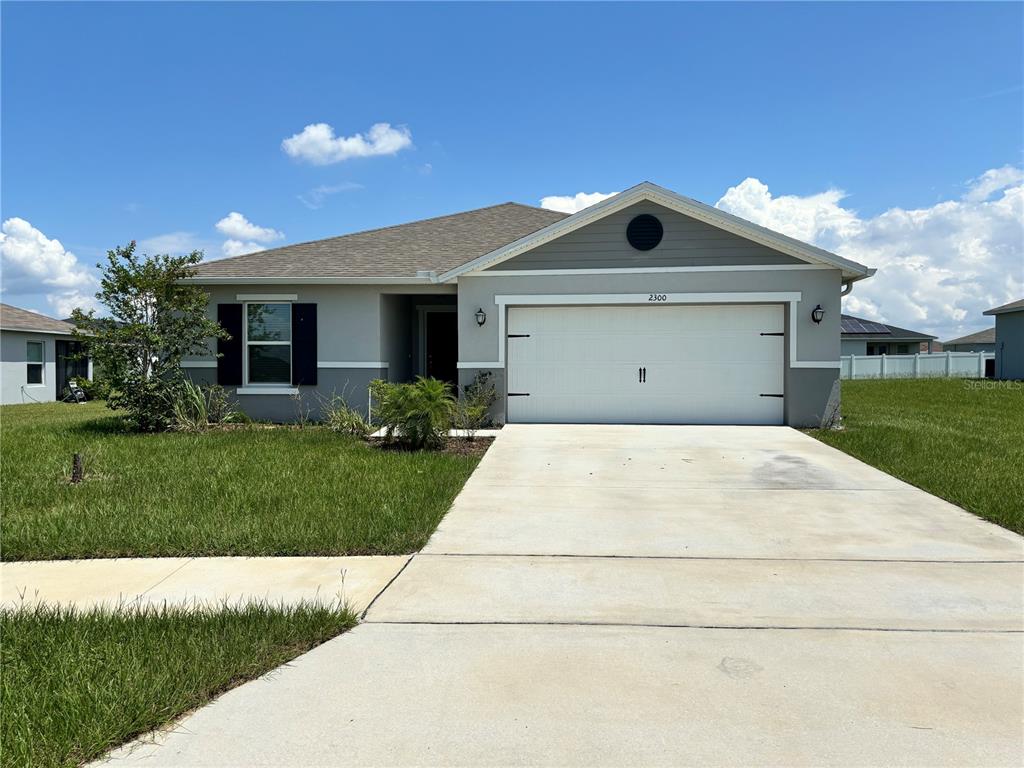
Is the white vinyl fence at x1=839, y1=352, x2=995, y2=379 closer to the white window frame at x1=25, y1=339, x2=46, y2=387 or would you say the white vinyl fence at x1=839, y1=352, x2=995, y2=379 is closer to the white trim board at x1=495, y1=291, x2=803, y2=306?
the white trim board at x1=495, y1=291, x2=803, y2=306

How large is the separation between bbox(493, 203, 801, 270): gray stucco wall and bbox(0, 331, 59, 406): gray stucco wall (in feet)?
57.6

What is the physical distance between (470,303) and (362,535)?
7.71m

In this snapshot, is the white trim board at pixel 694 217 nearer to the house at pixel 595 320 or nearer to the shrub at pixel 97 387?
the house at pixel 595 320

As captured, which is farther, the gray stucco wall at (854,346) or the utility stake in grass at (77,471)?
the gray stucco wall at (854,346)

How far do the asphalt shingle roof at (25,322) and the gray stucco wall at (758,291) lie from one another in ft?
46.5

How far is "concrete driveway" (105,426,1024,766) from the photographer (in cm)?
264

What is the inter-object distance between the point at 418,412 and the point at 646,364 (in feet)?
16.6

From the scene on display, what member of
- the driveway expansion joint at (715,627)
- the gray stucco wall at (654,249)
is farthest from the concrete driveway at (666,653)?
the gray stucco wall at (654,249)

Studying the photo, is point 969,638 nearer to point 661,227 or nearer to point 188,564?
point 188,564

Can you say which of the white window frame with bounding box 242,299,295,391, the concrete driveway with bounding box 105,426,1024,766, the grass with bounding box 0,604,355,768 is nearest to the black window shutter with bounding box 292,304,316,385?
the white window frame with bounding box 242,299,295,391

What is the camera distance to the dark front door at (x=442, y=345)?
631 inches

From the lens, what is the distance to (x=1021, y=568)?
472 centimetres

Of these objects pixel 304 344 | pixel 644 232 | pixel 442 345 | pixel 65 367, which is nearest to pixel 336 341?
pixel 304 344

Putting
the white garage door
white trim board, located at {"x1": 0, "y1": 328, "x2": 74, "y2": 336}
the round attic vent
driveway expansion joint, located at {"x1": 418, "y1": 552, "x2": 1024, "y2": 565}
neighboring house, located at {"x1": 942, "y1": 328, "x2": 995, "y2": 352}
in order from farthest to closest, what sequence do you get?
neighboring house, located at {"x1": 942, "y1": 328, "x2": 995, "y2": 352}, white trim board, located at {"x1": 0, "y1": 328, "x2": 74, "y2": 336}, the white garage door, the round attic vent, driveway expansion joint, located at {"x1": 418, "y1": 552, "x2": 1024, "y2": 565}
